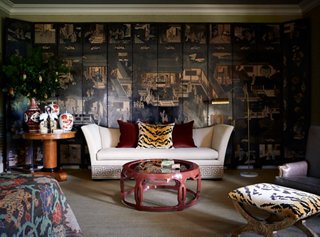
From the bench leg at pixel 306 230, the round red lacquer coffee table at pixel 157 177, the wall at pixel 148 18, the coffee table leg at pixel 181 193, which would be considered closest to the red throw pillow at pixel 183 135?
the round red lacquer coffee table at pixel 157 177

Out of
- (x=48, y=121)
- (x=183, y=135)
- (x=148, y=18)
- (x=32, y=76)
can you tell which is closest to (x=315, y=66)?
(x=183, y=135)

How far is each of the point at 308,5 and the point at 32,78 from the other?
4.97 m

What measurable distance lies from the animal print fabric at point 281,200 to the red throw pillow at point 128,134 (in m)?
2.44

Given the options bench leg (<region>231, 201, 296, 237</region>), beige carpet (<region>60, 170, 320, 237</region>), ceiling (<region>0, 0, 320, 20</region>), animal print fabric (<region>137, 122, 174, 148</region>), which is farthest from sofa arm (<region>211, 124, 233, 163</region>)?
ceiling (<region>0, 0, 320, 20</region>)

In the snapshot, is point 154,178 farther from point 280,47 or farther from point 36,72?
point 280,47

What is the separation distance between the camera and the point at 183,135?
4.49 m

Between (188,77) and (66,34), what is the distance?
243 centimetres

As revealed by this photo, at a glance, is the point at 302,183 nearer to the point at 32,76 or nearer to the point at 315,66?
the point at 315,66

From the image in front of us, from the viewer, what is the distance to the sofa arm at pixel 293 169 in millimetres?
2736

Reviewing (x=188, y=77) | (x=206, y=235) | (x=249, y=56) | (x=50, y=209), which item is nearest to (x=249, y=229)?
(x=206, y=235)

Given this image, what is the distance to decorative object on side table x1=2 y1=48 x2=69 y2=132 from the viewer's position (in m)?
4.07

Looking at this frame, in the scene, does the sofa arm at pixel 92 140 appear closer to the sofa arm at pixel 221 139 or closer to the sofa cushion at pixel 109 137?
the sofa cushion at pixel 109 137

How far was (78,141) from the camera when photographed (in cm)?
493

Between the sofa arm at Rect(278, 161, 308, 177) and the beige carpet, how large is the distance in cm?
47
